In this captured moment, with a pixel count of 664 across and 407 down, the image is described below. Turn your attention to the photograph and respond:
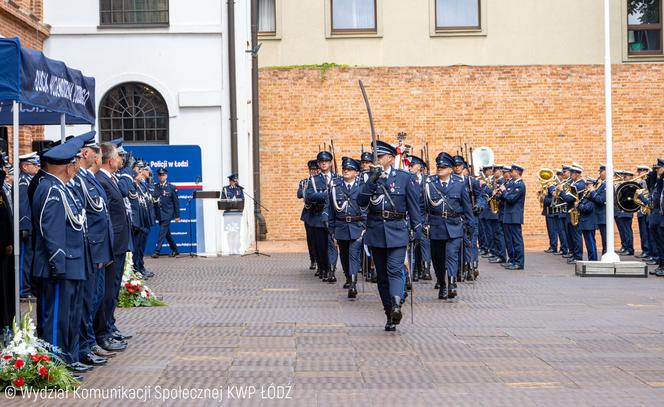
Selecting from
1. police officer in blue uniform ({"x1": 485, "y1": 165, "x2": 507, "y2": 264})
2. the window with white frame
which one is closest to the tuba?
police officer in blue uniform ({"x1": 485, "y1": 165, "x2": 507, "y2": 264})

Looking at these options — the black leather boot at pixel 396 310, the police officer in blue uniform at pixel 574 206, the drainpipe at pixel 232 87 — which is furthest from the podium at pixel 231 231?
the black leather boot at pixel 396 310

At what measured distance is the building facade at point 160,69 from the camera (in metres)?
24.0

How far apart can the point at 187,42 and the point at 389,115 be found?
23.9 feet

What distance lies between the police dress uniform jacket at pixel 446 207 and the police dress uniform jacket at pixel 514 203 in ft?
17.3

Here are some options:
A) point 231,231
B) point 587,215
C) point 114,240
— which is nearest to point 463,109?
point 587,215

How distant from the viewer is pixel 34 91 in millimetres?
10094

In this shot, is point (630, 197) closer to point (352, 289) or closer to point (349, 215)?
point (349, 215)

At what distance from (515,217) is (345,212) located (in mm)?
6685

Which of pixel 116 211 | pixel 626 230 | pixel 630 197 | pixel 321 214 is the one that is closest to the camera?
pixel 116 211

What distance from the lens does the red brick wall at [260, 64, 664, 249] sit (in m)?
29.2

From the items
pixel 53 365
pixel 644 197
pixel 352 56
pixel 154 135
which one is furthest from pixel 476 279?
pixel 352 56

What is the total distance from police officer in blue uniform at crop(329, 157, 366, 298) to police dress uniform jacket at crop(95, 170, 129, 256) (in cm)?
531

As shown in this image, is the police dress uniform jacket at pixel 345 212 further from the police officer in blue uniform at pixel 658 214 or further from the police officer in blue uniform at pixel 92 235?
the police officer in blue uniform at pixel 658 214

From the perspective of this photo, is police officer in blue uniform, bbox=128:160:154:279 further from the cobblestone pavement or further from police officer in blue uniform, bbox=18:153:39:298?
police officer in blue uniform, bbox=18:153:39:298
